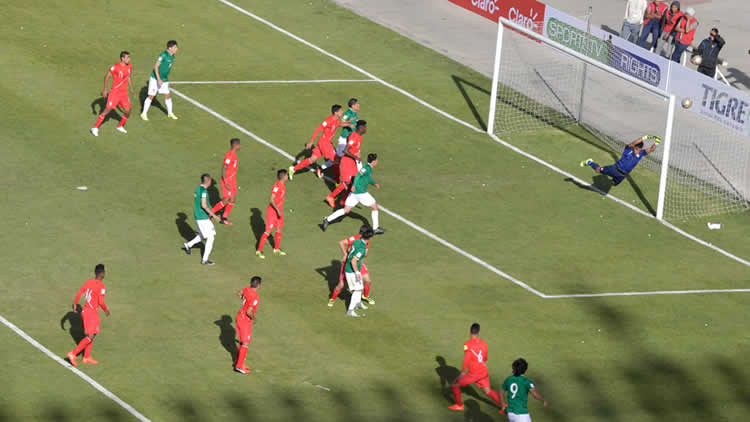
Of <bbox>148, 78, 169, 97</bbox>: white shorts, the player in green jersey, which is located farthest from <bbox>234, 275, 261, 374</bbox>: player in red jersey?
<bbox>148, 78, 169, 97</bbox>: white shorts

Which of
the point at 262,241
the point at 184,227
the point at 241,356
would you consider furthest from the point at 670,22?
the point at 241,356

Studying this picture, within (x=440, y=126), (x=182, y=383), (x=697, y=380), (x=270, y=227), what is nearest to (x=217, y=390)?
(x=182, y=383)

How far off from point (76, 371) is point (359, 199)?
8410 millimetres

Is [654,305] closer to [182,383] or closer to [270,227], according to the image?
[270,227]

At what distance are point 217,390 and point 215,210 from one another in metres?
5.89

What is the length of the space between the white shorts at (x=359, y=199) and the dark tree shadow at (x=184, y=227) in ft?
11.4

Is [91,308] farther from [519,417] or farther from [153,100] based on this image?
[153,100]

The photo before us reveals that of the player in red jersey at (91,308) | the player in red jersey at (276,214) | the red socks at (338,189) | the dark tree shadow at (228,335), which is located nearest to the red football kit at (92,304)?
the player in red jersey at (91,308)

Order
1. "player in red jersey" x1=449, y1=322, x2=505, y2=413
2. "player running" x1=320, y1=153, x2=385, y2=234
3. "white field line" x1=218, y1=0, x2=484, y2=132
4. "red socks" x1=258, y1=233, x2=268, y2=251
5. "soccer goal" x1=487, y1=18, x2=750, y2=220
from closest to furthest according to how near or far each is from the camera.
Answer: "player in red jersey" x1=449, y1=322, x2=505, y2=413, "red socks" x1=258, y1=233, x2=268, y2=251, "player running" x1=320, y1=153, x2=385, y2=234, "soccer goal" x1=487, y1=18, x2=750, y2=220, "white field line" x1=218, y1=0, x2=484, y2=132

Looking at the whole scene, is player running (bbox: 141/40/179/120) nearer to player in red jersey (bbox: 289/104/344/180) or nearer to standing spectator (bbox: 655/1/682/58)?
player in red jersey (bbox: 289/104/344/180)

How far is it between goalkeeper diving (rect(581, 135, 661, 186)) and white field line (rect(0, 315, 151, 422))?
Result: 1350 cm

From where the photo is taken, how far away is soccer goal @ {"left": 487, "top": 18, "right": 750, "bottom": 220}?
30.9 m

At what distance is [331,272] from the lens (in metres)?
25.2

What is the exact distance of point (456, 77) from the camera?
3759cm
